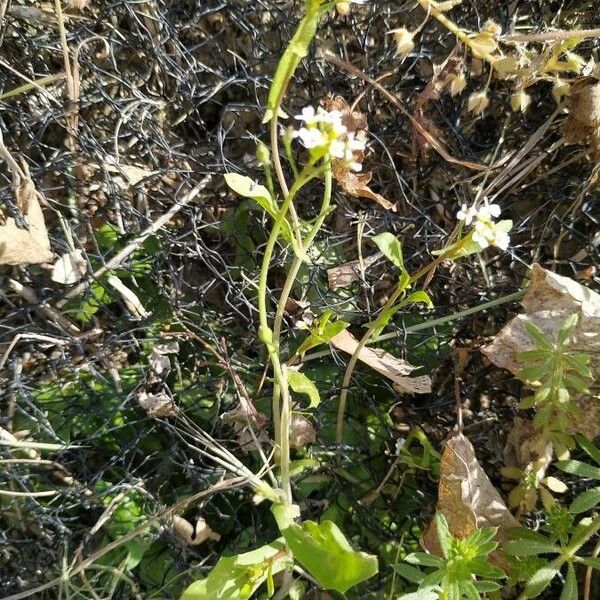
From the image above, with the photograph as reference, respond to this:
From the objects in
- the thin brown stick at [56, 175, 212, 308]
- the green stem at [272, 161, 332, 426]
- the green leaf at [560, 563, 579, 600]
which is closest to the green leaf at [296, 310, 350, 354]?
the green stem at [272, 161, 332, 426]

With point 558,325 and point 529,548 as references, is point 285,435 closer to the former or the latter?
point 529,548

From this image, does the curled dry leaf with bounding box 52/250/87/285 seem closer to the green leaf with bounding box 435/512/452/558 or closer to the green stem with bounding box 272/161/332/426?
the green stem with bounding box 272/161/332/426

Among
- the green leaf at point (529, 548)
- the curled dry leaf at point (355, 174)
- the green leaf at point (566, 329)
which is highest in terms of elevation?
the curled dry leaf at point (355, 174)

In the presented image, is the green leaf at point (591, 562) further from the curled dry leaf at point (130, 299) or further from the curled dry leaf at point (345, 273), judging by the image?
the curled dry leaf at point (130, 299)

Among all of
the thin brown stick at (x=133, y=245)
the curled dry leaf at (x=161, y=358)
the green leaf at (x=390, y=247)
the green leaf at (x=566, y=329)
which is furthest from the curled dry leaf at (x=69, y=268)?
the green leaf at (x=566, y=329)

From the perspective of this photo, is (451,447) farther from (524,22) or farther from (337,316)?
(524,22)

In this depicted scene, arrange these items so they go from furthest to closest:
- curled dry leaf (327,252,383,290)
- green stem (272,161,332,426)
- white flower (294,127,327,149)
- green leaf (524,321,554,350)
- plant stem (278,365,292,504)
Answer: curled dry leaf (327,252,383,290)
green leaf (524,321,554,350)
plant stem (278,365,292,504)
green stem (272,161,332,426)
white flower (294,127,327,149)
